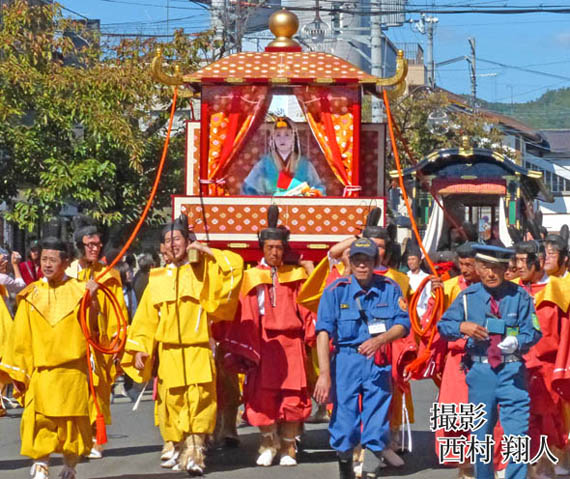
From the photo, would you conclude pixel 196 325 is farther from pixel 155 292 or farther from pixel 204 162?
pixel 204 162

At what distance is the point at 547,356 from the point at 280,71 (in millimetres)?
4443

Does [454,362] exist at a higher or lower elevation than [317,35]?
lower

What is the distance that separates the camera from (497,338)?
8039 millimetres

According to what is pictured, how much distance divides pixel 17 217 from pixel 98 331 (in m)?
9.43

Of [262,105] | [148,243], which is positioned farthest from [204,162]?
[148,243]

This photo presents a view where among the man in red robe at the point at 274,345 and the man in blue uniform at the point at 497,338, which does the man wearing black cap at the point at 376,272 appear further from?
the man in blue uniform at the point at 497,338

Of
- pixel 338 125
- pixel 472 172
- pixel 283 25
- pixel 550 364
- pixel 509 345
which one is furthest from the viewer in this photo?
pixel 472 172

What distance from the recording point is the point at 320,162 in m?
13.4

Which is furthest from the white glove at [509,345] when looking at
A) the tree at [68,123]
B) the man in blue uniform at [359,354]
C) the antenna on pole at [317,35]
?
the antenna on pole at [317,35]

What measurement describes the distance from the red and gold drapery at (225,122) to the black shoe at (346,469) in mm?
4804

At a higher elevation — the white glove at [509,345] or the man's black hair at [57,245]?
the man's black hair at [57,245]

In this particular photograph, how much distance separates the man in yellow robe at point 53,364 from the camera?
8.88 metres

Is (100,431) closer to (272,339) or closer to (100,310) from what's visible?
(100,310)

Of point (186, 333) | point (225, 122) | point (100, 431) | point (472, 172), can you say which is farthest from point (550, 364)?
point (472, 172)
